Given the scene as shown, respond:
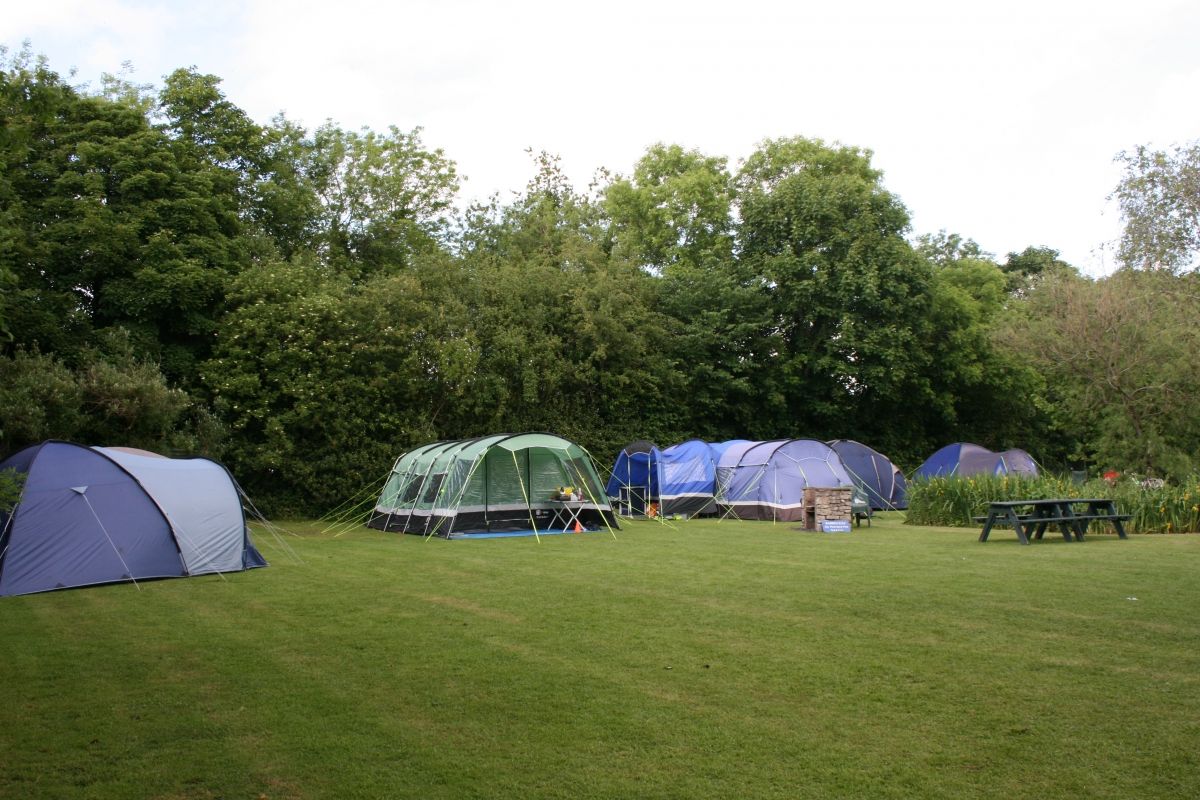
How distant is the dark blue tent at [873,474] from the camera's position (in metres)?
22.1

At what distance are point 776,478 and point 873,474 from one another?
3697 millimetres

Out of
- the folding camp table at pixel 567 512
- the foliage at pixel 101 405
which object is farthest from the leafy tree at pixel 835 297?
the foliage at pixel 101 405

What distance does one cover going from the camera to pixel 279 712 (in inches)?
210

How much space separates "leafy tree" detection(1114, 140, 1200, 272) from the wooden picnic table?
38.1 ft

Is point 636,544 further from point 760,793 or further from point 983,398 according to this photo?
point 983,398

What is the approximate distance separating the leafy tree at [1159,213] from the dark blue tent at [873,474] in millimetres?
8423

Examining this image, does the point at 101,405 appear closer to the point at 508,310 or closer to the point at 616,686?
the point at 508,310

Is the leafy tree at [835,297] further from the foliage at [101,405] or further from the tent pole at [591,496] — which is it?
the foliage at [101,405]

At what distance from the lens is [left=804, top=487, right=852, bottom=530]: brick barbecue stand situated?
16766 millimetres

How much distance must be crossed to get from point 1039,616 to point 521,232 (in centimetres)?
2135

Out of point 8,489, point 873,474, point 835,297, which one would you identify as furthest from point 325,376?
point 835,297

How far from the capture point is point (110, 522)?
35.0 feet

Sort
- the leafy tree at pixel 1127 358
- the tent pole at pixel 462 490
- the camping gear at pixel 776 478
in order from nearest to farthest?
1. the tent pole at pixel 462 490
2. the leafy tree at pixel 1127 358
3. the camping gear at pixel 776 478

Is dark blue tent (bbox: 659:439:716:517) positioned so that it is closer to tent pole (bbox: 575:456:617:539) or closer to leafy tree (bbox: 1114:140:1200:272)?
tent pole (bbox: 575:456:617:539)
